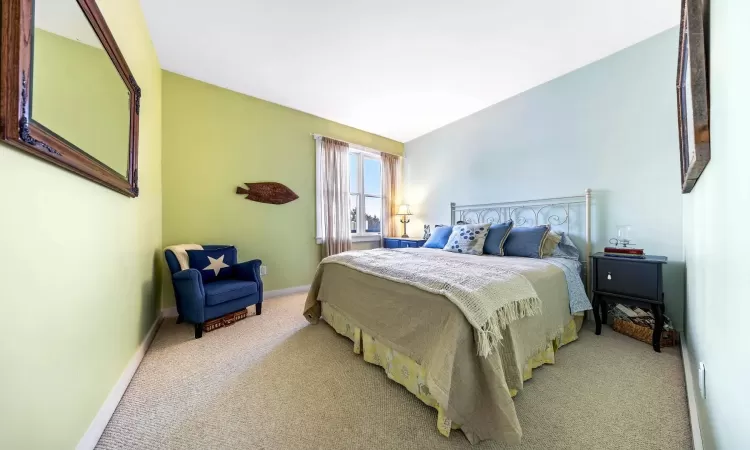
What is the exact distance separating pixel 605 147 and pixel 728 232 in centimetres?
236

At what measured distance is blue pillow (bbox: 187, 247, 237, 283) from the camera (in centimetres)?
261

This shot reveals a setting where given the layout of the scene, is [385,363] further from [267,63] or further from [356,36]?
[267,63]

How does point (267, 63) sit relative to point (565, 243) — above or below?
above

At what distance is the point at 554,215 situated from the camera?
9.80 ft

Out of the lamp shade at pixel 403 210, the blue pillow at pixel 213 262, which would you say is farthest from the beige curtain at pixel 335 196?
the blue pillow at pixel 213 262

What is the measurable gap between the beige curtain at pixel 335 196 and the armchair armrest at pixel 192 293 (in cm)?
191

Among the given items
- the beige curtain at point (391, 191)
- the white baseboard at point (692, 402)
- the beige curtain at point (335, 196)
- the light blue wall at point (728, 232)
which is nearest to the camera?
the light blue wall at point (728, 232)

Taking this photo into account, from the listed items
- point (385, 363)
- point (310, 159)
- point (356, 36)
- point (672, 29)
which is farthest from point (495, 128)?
point (385, 363)

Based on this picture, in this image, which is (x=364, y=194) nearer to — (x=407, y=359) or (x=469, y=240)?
(x=469, y=240)

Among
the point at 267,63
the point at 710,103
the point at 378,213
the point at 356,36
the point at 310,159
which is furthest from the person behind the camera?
the point at 378,213

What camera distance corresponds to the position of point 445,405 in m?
1.15

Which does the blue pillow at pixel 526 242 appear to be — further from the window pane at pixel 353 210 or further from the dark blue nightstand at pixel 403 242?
→ the window pane at pixel 353 210

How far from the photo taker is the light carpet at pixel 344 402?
119 centimetres

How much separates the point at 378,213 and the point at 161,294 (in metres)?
3.38
